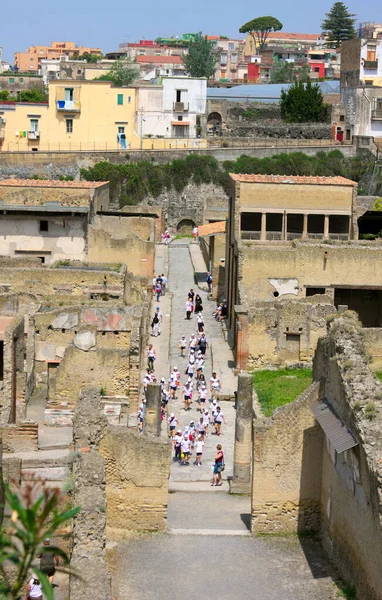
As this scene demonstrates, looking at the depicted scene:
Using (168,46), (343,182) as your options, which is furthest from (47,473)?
(168,46)

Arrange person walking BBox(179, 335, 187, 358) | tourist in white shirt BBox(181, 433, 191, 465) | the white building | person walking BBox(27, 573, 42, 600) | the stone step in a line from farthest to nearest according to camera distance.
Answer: the white building → person walking BBox(179, 335, 187, 358) → tourist in white shirt BBox(181, 433, 191, 465) → the stone step → person walking BBox(27, 573, 42, 600)

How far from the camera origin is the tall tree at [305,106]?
257 ft

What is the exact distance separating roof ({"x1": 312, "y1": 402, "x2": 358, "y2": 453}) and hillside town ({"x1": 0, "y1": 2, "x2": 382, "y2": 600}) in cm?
5

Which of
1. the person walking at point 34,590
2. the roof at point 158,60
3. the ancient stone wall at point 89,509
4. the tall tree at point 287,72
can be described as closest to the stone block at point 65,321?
the ancient stone wall at point 89,509

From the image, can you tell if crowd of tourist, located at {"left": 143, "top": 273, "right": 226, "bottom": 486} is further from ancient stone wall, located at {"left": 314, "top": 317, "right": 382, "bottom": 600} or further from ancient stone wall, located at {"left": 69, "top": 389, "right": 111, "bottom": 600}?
ancient stone wall, located at {"left": 69, "top": 389, "right": 111, "bottom": 600}

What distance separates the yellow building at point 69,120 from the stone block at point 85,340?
40.8 meters

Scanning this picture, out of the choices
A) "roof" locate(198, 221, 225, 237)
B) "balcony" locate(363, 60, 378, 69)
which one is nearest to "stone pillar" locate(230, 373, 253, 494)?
"roof" locate(198, 221, 225, 237)

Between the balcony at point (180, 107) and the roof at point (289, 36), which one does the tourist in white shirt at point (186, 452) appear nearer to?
the balcony at point (180, 107)

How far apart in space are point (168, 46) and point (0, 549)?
5338 inches

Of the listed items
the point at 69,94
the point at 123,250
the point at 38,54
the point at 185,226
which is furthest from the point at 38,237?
the point at 38,54

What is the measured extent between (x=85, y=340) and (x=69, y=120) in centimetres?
4201

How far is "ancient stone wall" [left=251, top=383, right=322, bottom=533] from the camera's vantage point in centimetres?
1920

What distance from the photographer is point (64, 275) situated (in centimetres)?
3497

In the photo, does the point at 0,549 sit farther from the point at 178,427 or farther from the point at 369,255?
the point at 369,255
